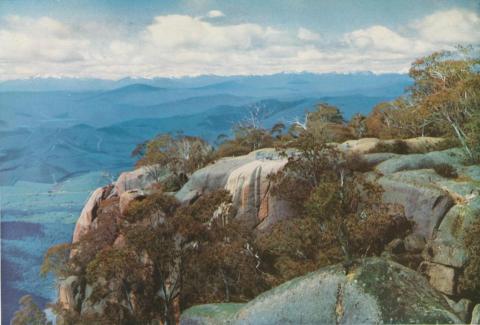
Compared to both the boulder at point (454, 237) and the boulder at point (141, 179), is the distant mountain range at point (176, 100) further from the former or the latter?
the boulder at point (454, 237)

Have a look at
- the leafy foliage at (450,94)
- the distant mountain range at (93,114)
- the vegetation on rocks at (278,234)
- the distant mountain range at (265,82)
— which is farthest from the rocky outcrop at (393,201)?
Result: the distant mountain range at (93,114)

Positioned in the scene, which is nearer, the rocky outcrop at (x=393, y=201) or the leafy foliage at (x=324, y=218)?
the rocky outcrop at (x=393, y=201)

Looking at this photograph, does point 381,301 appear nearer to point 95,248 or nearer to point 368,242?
point 368,242

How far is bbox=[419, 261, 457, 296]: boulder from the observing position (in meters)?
9.80

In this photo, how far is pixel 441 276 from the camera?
1004 cm

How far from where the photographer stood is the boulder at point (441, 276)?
9.80m

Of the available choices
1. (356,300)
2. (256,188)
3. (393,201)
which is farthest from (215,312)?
(256,188)

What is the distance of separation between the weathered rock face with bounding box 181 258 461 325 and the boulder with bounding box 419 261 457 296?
3.34 metres

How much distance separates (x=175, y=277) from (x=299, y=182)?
5.06 meters

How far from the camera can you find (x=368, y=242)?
424 inches

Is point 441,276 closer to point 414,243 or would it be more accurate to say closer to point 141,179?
point 414,243

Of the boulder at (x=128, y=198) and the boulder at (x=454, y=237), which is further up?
the boulder at (x=454, y=237)

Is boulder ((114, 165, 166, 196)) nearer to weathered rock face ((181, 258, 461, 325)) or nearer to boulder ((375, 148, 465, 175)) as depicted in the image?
boulder ((375, 148, 465, 175))

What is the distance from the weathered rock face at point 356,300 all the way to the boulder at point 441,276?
334 cm
